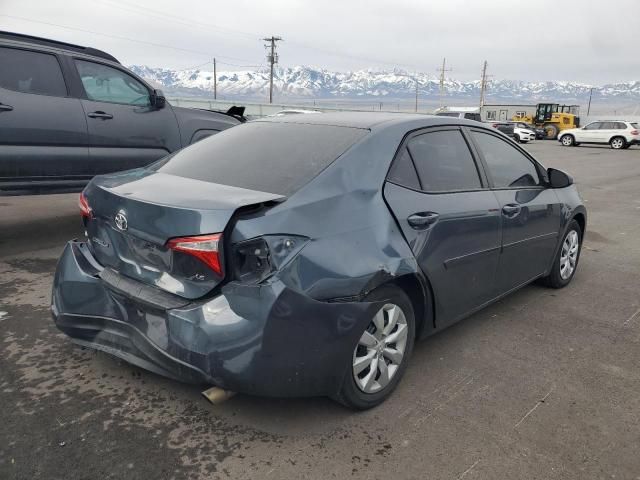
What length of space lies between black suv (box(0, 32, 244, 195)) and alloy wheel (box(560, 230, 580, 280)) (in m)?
4.35

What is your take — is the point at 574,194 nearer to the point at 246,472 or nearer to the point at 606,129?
the point at 246,472

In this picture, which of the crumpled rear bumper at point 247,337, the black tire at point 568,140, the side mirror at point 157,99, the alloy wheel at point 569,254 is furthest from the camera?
the black tire at point 568,140

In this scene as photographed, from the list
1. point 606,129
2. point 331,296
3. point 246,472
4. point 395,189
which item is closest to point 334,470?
point 246,472

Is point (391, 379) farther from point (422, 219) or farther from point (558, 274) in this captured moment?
point (558, 274)

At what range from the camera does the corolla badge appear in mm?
2502

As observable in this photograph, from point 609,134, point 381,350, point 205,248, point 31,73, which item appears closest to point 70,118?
point 31,73

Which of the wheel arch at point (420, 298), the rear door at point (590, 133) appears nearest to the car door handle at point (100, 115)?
the wheel arch at point (420, 298)

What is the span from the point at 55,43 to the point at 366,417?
5.09 m

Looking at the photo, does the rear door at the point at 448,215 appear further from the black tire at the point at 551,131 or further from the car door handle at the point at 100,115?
the black tire at the point at 551,131

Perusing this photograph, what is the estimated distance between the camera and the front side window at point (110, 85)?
558 cm

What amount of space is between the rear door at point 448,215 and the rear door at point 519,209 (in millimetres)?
150

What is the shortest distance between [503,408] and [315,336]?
116 cm

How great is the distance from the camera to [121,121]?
5.75 m

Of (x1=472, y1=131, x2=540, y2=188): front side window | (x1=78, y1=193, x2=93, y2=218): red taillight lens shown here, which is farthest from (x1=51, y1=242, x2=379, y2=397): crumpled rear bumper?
(x1=472, y1=131, x2=540, y2=188): front side window
